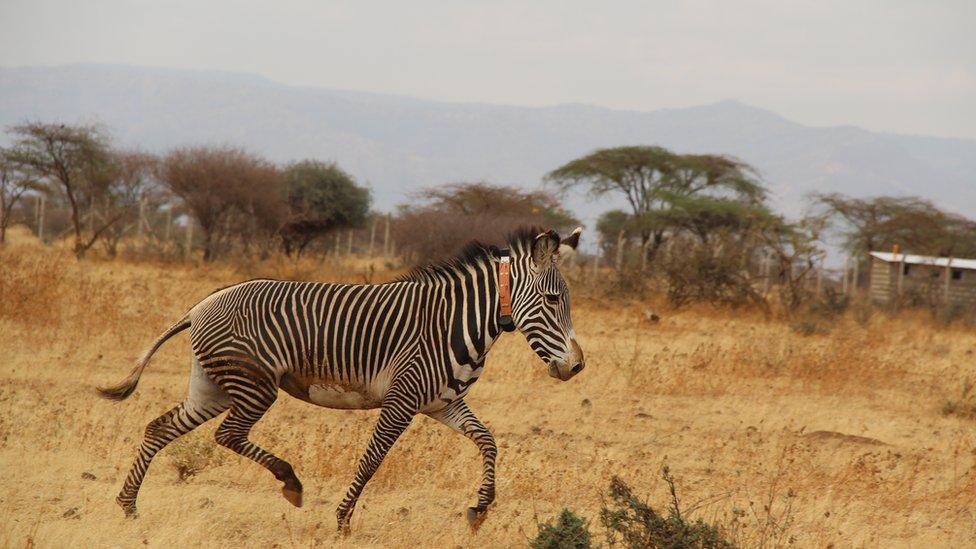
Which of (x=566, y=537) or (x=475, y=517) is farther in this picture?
(x=475, y=517)

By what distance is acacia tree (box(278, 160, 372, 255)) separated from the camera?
3195 centimetres

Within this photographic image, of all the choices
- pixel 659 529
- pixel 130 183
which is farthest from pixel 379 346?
pixel 130 183

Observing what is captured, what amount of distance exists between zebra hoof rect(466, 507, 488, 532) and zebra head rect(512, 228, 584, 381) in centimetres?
92

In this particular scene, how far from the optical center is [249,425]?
5.96 meters

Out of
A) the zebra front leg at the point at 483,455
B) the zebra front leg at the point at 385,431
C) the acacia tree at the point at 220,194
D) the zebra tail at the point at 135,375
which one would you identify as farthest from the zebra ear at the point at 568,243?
the acacia tree at the point at 220,194

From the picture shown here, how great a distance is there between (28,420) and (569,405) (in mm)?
5099

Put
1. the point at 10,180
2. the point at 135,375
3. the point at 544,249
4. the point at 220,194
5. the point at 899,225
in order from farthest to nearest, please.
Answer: the point at 899,225 < the point at 10,180 < the point at 220,194 < the point at 135,375 < the point at 544,249

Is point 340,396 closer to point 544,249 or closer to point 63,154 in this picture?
point 544,249

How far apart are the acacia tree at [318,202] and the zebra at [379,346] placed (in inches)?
989

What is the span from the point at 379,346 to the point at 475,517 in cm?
115

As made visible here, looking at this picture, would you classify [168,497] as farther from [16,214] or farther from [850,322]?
[16,214]

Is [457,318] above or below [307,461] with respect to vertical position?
above

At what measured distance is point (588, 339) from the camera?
605 inches

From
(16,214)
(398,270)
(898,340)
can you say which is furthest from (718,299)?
(16,214)
